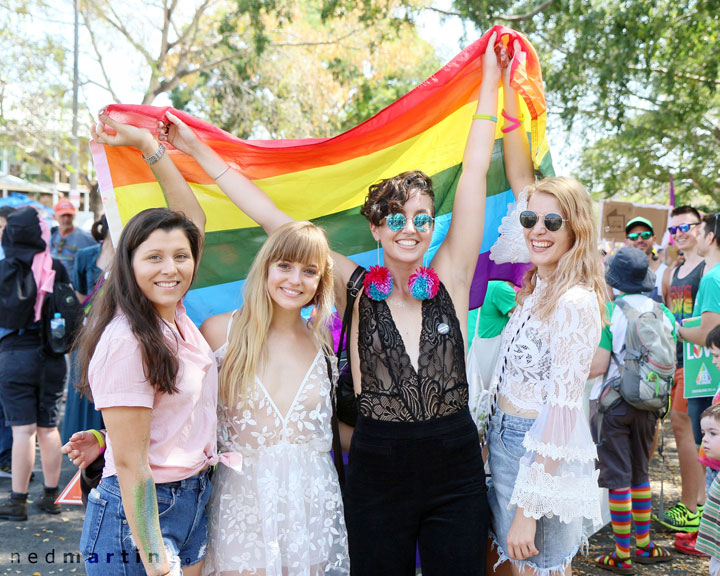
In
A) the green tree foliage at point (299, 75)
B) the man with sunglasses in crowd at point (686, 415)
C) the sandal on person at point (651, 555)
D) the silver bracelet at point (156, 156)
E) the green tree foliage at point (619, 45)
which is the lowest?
the sandal on person at point (651, 555)

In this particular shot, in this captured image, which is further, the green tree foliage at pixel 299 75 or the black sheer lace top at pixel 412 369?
the green tree foliage at pixel 299 75

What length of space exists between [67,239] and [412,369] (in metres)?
6.34

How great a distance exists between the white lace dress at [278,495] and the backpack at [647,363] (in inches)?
97.7

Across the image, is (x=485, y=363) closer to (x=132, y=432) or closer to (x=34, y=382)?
(x=132, y=432)

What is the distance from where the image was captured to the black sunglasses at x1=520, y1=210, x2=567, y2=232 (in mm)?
2426

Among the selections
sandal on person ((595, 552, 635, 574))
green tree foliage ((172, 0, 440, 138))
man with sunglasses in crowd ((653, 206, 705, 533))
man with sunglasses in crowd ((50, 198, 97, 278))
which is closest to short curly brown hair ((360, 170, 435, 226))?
sandal on person ((595, 552, 635, 574))

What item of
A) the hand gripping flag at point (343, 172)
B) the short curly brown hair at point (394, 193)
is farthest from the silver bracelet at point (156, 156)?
the short curly brown hair at point (394, 193)

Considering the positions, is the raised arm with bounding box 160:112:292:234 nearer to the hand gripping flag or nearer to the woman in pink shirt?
the hand gripping flag

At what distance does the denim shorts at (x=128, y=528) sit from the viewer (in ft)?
6.81

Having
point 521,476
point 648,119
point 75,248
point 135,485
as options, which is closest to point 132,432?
point 135,485

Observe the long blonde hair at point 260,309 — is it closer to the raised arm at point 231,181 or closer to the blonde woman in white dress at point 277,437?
the blonde woman in white dress at point 277,437

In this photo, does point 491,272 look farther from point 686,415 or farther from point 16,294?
point 16,294

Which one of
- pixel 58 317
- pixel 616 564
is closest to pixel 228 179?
pixel 58 317

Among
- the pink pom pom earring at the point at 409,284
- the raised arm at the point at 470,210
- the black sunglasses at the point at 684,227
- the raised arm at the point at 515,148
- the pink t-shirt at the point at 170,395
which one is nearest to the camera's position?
the pink t-shirt at the point at 170,395
